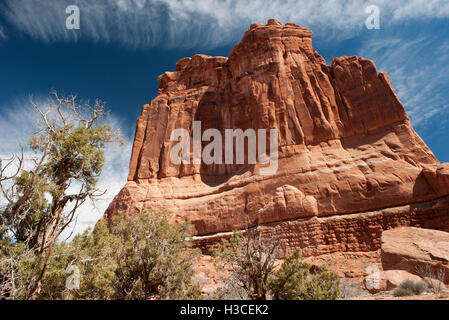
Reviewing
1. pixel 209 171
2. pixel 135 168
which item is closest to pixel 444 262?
pixel 209 171

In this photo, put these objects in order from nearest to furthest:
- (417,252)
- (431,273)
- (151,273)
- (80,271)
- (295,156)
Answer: (80,271) < (151,273) < (431,273) < (417,252) < (295,156)

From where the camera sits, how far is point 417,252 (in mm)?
12664

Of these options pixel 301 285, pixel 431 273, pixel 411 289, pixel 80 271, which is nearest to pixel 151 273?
pixel 80 271

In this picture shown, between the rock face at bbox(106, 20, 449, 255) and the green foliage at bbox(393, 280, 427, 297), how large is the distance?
9.66 metres

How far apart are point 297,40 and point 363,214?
66.2ft

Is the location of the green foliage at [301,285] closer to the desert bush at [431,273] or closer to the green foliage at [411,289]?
the green foliage at [411,289]

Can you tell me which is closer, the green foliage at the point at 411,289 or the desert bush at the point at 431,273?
the green foliage at the point at 411,289

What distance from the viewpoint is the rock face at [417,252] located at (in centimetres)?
1167

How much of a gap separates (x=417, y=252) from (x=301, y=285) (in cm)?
734

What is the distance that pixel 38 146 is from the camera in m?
9.73

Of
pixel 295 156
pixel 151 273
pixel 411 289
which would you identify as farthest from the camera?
pixel 295 156

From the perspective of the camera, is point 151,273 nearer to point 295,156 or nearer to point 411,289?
point 411,289

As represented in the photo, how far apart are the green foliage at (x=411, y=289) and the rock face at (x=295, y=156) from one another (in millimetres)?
9657

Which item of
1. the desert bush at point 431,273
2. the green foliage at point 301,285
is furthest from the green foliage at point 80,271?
the desert bush at point 431,273
